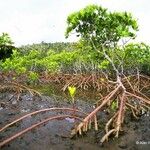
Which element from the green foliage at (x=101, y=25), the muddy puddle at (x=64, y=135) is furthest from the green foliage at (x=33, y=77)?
the muddy puddle at (x=64, y=135)

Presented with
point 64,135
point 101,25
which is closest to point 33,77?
point 101,25

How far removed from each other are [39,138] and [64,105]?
294 cm

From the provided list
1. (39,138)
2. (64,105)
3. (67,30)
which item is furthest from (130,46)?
(39,138)

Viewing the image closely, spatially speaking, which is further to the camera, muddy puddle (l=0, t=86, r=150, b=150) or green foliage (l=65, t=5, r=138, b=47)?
green foliage (l=65, t=5, r=138, b=47)

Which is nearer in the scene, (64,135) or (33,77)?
(64,135)

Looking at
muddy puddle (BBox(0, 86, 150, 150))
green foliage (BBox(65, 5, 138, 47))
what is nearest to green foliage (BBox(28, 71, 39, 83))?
green foliage (BBox(65, 5, 138, 47))

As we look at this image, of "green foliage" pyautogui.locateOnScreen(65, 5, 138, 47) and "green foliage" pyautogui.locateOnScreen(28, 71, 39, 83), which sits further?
"green foliage" pyautogui.locateOnScreen(28, 71, 39, 83)

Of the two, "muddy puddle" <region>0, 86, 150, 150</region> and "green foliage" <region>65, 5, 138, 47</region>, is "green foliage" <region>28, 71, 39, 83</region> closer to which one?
"green foliage" <region>65, 5, 138, 47</region>

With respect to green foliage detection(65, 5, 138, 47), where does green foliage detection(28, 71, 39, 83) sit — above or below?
below

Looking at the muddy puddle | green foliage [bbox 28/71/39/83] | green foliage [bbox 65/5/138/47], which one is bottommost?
the muddy puddle

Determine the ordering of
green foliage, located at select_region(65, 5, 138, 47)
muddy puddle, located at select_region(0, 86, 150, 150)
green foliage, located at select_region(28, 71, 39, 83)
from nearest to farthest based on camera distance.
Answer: muddy puddle, located at select_region(0, 86, 150, 150) → green foliage, located at select_region(65, 5, 138, 47) → green foliage, located at select_region(28, 71, 39, 83)

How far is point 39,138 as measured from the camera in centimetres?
543

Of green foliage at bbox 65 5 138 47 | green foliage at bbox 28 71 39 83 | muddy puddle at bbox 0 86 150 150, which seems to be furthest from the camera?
green foliage at bbox 28 71 39 83

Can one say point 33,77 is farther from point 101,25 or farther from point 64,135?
point 64,135
